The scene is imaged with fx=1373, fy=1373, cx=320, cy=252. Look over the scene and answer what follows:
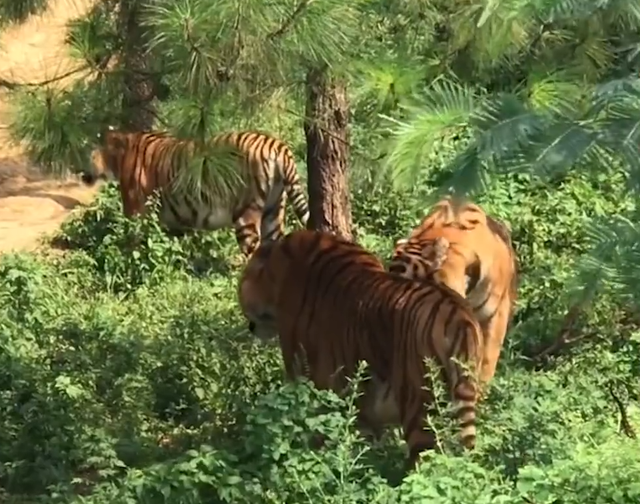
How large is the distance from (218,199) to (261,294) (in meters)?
2.56

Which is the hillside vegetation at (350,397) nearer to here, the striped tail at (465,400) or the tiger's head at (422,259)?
the striped tail at (465,400)

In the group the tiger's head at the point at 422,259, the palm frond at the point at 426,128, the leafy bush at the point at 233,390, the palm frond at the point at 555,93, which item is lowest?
the leafy bush at the point at 233,390

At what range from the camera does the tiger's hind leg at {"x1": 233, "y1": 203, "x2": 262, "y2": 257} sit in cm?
788

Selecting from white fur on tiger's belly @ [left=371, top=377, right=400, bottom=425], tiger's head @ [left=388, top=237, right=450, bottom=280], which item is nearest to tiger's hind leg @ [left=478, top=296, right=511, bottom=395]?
tiger's head @ [left=388, top=237, right=450, bottom=280]

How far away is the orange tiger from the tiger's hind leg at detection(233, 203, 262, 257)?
2345 millimetres

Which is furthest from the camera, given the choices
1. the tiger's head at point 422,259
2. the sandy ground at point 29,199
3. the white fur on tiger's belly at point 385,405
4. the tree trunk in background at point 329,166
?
the sandy ground at point 29,199

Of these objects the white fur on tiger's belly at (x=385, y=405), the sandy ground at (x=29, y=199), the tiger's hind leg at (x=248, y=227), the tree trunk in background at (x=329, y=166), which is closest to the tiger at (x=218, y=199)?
the tiger's hind leg at (x=248, y=227)

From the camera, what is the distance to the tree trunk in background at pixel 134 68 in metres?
4.54

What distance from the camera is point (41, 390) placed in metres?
5.20

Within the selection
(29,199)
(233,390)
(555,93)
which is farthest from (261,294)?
(29,199)

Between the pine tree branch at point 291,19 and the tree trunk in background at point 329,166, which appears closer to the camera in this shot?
the pine tree branch at point 291,19

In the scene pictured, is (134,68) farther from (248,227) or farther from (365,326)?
(248,227)

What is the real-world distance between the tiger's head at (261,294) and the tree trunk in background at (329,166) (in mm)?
731

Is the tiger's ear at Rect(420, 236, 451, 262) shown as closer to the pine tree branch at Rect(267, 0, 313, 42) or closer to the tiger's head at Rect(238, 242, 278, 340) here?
Result: the tiger's head at Rect(238, 242, 278, 340)
